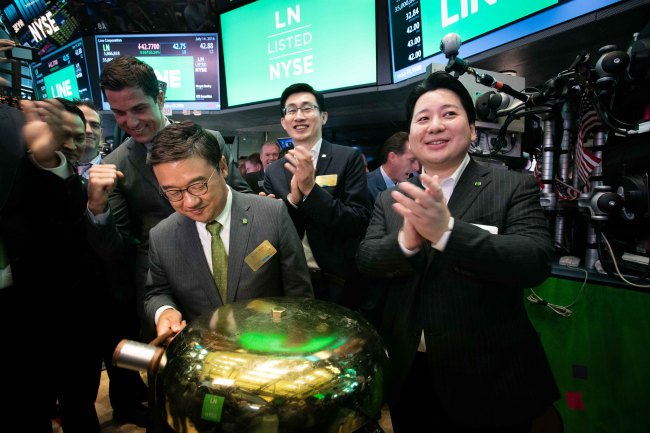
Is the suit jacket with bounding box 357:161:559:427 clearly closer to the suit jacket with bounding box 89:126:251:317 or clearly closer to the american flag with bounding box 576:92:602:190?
the american flag with bounding box 576:92:602:190

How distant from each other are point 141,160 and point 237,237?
950 millimetres

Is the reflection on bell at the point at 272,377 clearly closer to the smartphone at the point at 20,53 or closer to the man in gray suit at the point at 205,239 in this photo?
the man in gray suit at the point at 205,239

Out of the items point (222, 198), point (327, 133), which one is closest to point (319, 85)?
point (327, 133)

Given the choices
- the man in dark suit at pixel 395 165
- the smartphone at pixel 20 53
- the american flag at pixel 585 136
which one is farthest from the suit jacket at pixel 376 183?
the smartphone at pixel 20 53

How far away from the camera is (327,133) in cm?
605

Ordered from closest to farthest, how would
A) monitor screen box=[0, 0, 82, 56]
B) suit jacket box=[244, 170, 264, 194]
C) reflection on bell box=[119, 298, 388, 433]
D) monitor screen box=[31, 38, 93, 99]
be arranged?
reflection on bell box=[119, 298, 388, 433], suit jacket box=[244, 170, 264, 194], monitor screen box=[31, 38, 93, 99], monitor screen box=[0, 0, 82, 56]

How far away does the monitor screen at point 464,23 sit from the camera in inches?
92.5

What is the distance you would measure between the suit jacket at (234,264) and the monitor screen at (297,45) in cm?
283

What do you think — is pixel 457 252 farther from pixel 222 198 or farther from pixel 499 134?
pixel 499 134

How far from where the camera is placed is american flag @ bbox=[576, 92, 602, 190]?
180cm

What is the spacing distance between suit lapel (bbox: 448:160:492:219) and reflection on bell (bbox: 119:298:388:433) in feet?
2.42

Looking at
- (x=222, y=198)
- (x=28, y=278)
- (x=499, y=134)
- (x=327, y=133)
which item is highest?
(x=327, y=133)

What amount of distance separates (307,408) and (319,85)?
155 inches

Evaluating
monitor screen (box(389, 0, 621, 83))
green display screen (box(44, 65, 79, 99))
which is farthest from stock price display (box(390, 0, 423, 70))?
green display screen (box(44, 65, 79, 99))
